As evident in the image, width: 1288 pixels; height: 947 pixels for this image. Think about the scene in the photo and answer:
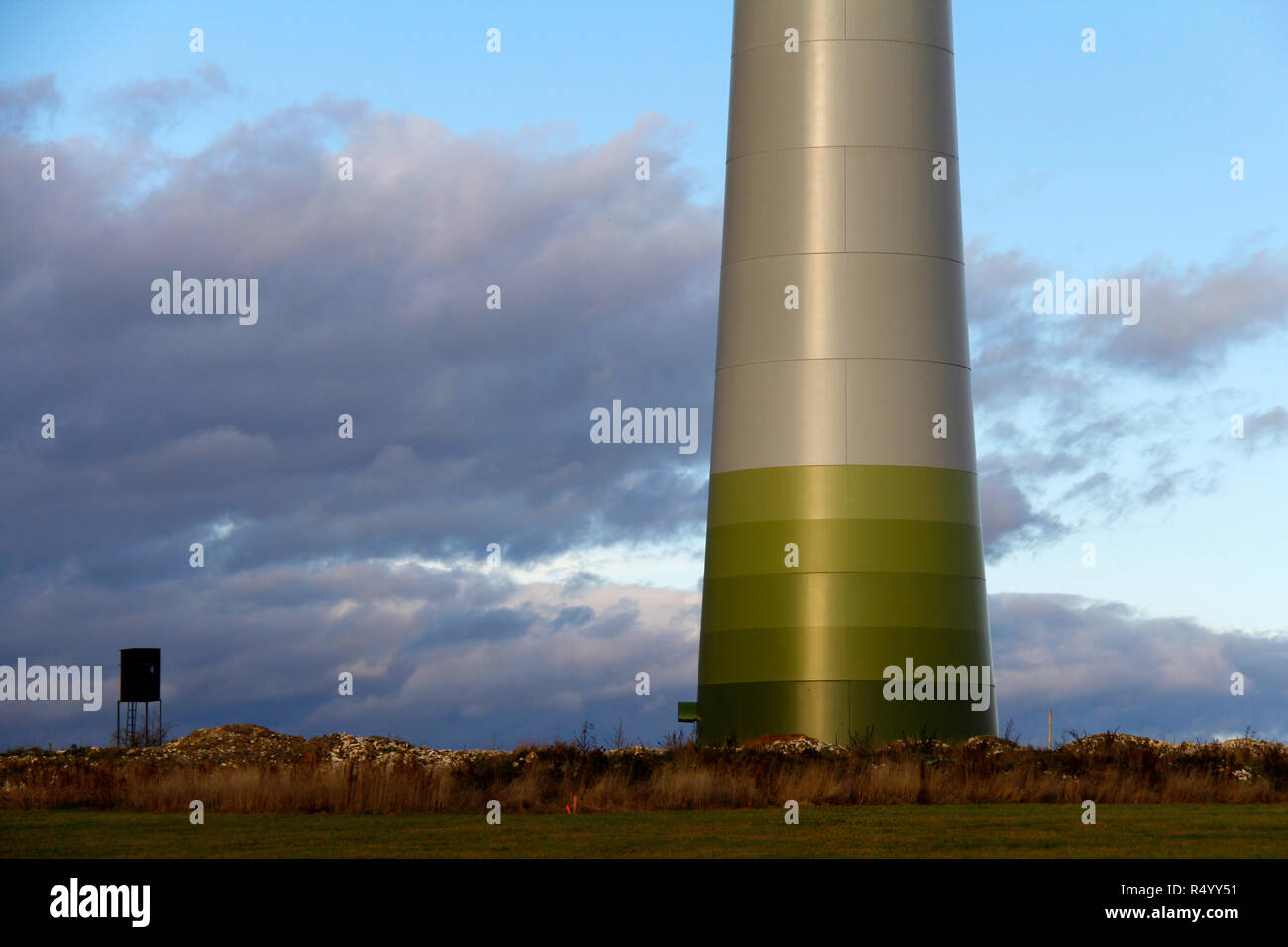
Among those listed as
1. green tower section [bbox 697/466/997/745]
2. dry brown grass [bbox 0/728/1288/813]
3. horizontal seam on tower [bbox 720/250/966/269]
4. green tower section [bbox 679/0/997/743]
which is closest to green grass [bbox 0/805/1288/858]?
dry brown grass [bbox 0/728/1288/813]

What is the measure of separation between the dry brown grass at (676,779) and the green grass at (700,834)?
0.99 metres

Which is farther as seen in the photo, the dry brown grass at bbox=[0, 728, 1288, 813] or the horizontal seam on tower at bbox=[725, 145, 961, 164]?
the horizontal seam on tower at bbox=[725, 145, 961, 164]

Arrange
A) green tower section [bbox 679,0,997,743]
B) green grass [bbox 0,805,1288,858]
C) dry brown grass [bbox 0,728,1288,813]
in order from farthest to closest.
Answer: green tower section [bbox 679,0,997,743] → dry brown grass [bbox 0,728,1288,813] → green grass [bbox 0,805,1288,858]

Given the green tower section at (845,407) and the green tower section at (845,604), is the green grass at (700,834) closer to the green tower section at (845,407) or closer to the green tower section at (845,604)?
the green tower section at (845,604)

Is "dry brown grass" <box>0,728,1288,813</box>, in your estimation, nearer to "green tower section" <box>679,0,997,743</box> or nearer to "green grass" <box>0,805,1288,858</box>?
"green grass" <box>0,805,1288,858</box>

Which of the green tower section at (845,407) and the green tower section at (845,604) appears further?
the green tower section at (845,407)

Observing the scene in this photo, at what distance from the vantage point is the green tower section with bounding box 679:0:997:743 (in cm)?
3653

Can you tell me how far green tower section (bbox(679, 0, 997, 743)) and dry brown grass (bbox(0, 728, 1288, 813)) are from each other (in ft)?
7.95

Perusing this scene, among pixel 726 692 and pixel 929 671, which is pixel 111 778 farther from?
pixel 929 671

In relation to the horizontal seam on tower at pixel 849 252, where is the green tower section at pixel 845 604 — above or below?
below

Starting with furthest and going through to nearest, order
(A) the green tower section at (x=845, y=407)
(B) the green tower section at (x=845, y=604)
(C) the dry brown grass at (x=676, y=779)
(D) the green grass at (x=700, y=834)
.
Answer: (A) the green tower section at (x=845, y=407)
(B) the green tower section at (x=845, y=604)
(C) the dry brown grass at (x=676, y=779)
(D) the green grass at (x=700, y=834)

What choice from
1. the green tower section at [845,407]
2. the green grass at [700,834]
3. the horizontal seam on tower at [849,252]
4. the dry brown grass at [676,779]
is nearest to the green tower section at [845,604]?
the green tower section at [845,407]

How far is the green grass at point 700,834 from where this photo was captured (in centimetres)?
2127
